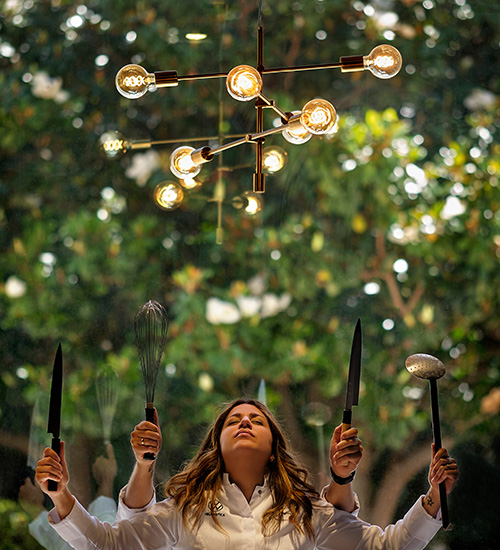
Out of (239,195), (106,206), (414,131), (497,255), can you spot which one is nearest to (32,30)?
(106,206)

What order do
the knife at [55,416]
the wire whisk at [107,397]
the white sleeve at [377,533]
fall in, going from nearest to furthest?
the knife at [55,416] → the white sleeve at [377,533] → the wire whisk at [107,397]

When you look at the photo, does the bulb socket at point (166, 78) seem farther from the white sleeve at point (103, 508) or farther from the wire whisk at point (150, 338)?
the white sleeve at point (103, 508)

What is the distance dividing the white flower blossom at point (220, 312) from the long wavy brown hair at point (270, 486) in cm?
67

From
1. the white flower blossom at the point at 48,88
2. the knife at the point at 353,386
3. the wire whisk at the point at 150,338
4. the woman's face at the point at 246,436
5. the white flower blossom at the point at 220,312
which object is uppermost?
the white flower blossom at the point at 48,88

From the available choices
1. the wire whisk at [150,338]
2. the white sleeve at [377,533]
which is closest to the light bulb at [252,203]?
the wire whisk at [150,338]

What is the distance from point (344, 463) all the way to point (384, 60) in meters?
0.97

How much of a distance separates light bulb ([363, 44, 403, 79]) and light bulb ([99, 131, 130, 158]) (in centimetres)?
114

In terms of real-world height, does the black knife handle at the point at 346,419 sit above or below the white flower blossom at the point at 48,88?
below

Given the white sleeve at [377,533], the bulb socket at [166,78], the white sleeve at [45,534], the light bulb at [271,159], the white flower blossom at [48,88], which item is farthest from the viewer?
the white flower blossom at [48,88]

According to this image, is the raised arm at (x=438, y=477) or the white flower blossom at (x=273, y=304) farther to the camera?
the white flower blossom at (x=273, y=304)

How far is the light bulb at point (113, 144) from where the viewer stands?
2881 millimetres

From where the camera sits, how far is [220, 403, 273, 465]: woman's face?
1.99 meters

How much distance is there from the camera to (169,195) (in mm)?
2787

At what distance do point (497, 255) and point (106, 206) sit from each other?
1353 mm
